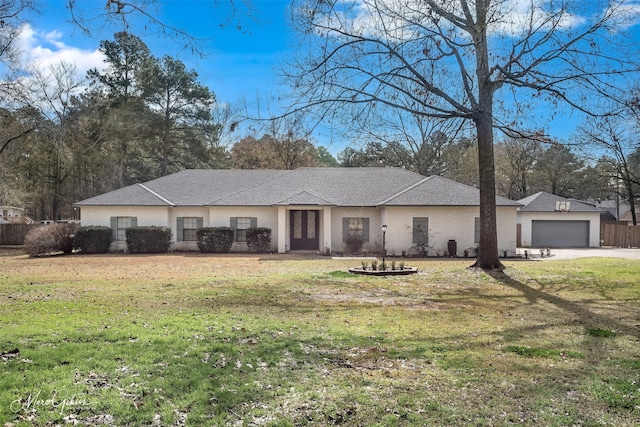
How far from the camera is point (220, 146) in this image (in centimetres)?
4250

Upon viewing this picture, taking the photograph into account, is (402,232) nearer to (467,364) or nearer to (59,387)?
Result: (467,364)

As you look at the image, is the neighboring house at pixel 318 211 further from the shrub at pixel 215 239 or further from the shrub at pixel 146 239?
the shrub at pixel 146 239

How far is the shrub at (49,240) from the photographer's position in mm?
21797

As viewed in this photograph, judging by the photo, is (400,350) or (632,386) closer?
(632,386)

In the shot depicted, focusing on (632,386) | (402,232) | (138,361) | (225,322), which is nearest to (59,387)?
(138,361)

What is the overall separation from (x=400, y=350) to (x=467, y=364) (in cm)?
87

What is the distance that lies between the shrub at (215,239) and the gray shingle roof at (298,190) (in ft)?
4.98

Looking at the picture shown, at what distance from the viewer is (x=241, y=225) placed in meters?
24.6

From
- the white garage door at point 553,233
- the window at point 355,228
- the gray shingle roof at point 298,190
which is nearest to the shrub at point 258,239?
the gray shingle roof at point 298,190

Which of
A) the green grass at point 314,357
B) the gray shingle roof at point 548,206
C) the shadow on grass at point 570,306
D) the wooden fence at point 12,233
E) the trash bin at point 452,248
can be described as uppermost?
the gray shingle roof at point 548,206

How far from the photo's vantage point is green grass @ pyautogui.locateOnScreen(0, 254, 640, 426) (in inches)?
156

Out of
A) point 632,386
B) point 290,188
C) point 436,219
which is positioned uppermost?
point 290,188

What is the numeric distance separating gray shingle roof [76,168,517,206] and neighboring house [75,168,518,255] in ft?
0.18

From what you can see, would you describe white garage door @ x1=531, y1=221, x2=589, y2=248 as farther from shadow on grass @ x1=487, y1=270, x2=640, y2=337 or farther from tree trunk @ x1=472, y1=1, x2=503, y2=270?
shadow on grass @ x1=487, y1=270, x2=640, y2=337
